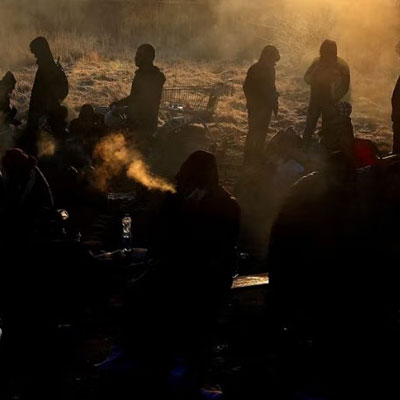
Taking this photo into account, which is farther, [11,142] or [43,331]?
[11,142]

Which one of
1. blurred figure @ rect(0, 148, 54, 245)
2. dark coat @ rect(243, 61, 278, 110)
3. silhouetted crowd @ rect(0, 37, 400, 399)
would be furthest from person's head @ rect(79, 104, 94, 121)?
silhouetted crowd @ rect(0, 37, 400, 399)

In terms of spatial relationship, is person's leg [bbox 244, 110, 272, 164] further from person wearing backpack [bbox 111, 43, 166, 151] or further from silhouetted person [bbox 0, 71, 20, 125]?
silhouetted person [bbox 0, 71, 20, 125]

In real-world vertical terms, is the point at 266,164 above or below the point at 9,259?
above

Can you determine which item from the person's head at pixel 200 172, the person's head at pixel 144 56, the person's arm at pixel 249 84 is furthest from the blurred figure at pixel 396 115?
the person's head at pixel 200 172

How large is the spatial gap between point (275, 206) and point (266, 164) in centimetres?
75

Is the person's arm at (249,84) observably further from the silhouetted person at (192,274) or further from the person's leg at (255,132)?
the silhouetted person at (192,274)

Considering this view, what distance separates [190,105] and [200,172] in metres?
14.3

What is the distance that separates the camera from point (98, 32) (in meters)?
32.8

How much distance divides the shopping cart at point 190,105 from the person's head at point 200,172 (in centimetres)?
963

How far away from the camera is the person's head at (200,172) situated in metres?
6.29

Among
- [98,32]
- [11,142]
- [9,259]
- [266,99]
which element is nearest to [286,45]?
[98,32]

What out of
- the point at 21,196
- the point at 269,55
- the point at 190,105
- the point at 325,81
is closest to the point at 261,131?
the point at 269,55

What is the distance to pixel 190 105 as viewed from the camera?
20453 millimetres

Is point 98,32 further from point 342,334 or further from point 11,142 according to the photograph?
point 342,334
